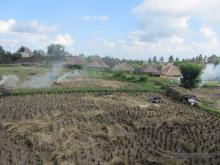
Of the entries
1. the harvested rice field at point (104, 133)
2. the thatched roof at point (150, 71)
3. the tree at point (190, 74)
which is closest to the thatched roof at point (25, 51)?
the thatched roof at point (150, 71)

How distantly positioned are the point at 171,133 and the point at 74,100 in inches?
509

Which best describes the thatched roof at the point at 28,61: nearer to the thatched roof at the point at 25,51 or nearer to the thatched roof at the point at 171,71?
the thatched roof at the point at 25,51

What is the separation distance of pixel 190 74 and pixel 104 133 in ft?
82.5

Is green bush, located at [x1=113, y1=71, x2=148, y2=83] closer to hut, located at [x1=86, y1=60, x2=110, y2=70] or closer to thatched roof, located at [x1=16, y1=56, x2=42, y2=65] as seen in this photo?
hut, located at [x1=86, y1=60, x2=110, y2=70]

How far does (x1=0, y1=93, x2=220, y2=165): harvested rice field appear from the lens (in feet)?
56.2

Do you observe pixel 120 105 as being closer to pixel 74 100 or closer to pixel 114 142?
pixel 74 100

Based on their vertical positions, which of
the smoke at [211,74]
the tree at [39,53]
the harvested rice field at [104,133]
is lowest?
the harvested rice field at [104,133]

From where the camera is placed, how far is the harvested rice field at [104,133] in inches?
674

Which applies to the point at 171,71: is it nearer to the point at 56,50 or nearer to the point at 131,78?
the point at 131,78

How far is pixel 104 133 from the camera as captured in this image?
21141mm

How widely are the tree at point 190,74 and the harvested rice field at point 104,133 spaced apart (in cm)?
1210

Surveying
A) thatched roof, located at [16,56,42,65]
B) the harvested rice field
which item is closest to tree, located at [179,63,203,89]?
the harvested rice field

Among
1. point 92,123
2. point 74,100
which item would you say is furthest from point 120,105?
point 92,123

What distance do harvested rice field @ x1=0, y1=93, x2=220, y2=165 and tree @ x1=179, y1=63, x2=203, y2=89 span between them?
12.1 m
